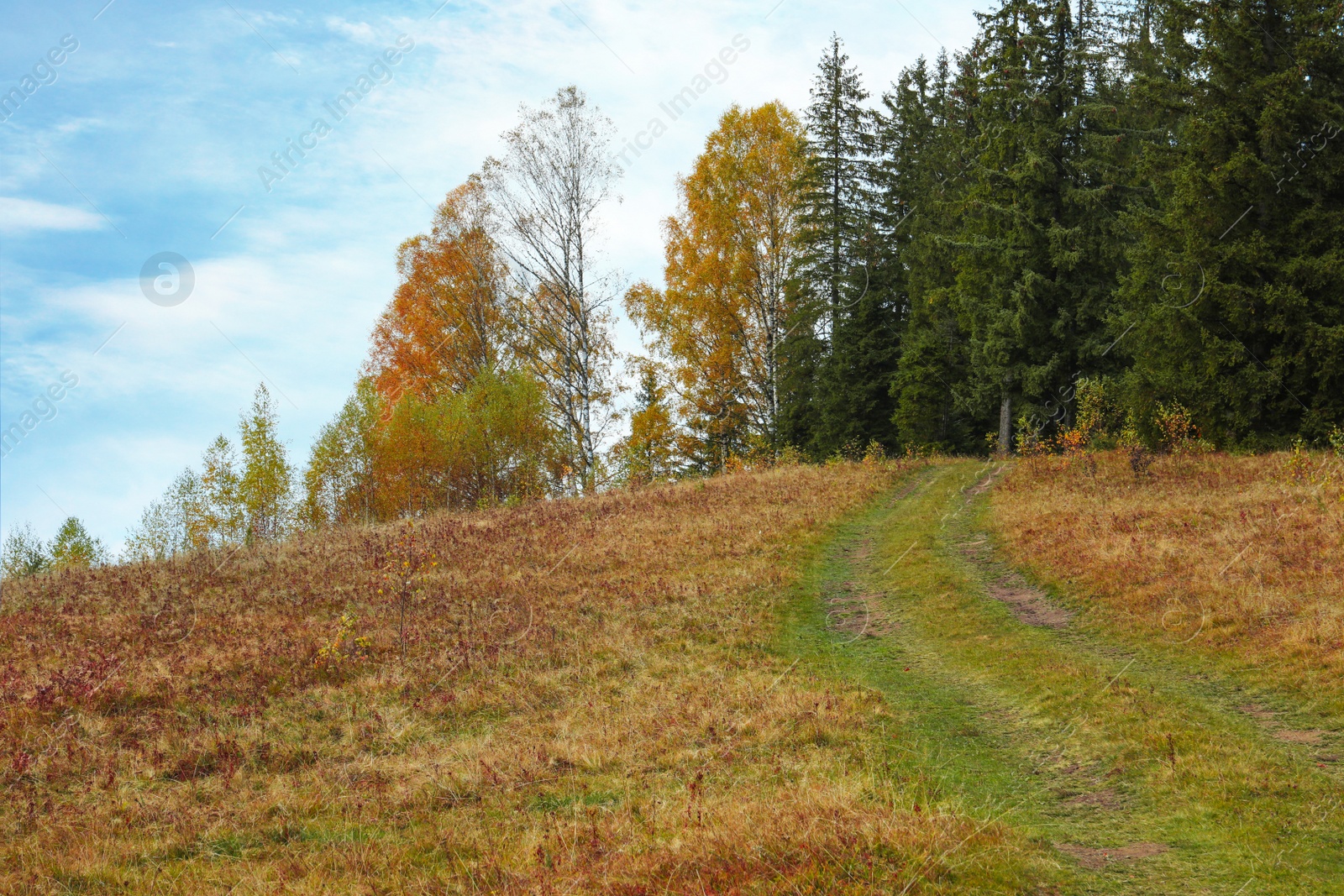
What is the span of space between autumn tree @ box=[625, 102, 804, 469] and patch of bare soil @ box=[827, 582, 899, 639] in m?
16.4

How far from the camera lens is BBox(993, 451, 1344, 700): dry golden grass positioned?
9.84 metres

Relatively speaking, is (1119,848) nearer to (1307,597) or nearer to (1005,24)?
(1307,597)

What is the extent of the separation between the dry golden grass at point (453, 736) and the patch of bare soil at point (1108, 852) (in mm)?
681

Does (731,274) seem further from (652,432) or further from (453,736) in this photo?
(453,736)

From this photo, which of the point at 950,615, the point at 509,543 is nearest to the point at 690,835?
the point at 950,615

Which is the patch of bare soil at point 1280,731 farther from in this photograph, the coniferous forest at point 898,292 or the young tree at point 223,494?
the young tree at point 223,494

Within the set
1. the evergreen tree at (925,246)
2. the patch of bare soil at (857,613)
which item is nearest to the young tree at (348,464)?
the evergreen tree at (925,246)

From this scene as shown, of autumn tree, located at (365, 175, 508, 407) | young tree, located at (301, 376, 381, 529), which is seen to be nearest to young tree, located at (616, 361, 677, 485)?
autumn tree, located at (365, 175, 508, 407)

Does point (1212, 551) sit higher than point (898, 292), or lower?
lower

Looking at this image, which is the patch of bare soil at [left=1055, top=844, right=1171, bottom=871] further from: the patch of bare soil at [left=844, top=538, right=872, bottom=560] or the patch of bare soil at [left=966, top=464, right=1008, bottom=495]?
the patch of bare soil at [left=966, top=464, right=1008, bottom=495]

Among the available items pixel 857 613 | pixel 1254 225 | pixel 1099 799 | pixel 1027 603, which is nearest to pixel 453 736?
pixel 1099 799

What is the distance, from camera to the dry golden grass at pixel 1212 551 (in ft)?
32.3

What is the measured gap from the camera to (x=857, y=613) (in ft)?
43.8

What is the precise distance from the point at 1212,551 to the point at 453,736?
11518mm
